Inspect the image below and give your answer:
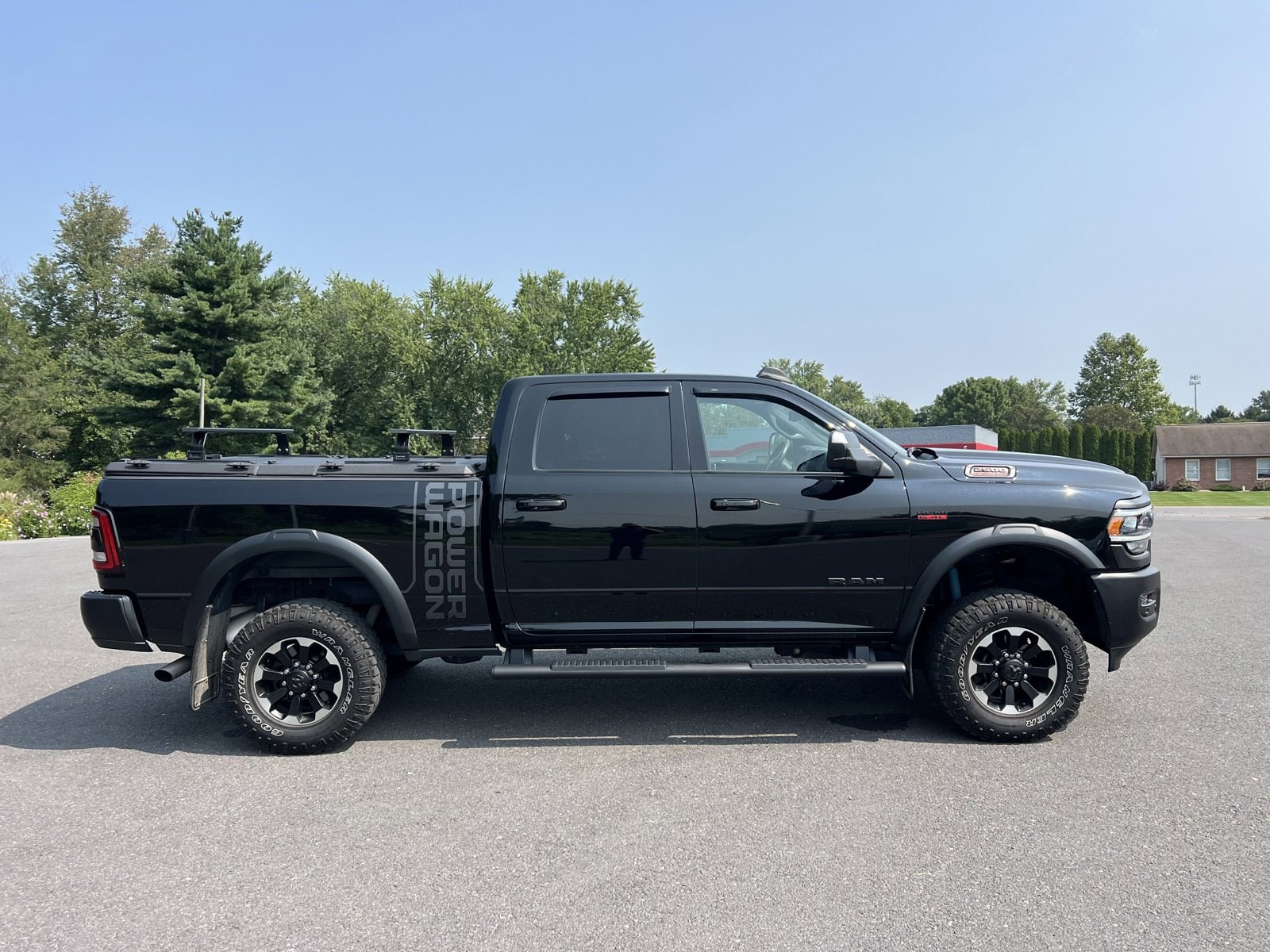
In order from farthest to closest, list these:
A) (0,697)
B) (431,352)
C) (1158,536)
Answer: (431,352), (1158,536), (0,697)

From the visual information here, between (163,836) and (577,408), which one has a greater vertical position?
(577,408)

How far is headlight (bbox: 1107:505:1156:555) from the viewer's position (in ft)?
14.7

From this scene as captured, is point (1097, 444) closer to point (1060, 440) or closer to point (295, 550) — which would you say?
point (1060, 440)

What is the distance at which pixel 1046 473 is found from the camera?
4.59m

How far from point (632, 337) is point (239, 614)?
178 feet

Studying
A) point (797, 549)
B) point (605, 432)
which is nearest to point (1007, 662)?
point (797, 549)

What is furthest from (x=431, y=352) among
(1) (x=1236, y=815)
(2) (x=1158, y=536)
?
(1) (x=1236, y=815)

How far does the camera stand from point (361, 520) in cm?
444

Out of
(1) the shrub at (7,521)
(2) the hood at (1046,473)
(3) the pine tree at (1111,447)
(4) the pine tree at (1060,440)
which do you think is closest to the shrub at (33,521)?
(1) the shrub at (7,521)

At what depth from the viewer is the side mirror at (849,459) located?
424cm

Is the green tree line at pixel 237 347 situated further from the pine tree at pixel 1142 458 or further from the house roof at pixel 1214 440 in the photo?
the house roof at pixel 1214 440

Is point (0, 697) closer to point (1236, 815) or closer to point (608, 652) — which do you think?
point (608, 652)

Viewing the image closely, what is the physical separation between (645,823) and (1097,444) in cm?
6330

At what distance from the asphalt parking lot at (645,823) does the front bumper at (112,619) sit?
25.4 inches
